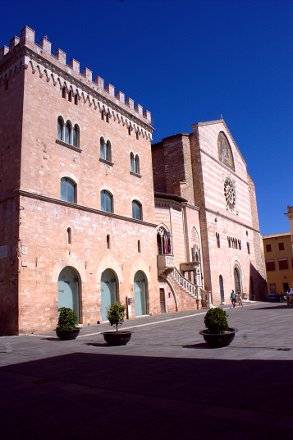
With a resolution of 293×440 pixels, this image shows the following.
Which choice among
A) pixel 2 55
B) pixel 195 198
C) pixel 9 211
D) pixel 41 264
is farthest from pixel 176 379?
pixel 195 198

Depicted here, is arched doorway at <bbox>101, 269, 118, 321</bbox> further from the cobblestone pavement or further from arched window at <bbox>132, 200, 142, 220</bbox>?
the cobblestone pavement

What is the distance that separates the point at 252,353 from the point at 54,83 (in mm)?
17832

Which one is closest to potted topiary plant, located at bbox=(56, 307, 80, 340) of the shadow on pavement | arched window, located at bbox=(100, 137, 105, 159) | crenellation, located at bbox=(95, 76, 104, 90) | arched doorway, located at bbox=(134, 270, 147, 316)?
the shadow on pavement

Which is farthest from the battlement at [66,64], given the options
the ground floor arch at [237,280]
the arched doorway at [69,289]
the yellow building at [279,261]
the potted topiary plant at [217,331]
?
the yellow building at [279,261]

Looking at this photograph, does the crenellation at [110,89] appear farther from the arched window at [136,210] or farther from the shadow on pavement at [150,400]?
the shadow on pavement at [150,400]

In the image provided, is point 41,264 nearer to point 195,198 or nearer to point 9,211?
point 9,211

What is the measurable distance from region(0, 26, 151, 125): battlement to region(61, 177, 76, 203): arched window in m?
6.45

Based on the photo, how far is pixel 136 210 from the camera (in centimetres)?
2586

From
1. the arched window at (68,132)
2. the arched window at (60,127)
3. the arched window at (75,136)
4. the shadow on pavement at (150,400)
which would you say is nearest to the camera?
the shadow on pavement at (150,400)

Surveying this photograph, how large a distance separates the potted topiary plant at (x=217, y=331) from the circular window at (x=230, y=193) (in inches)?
1179

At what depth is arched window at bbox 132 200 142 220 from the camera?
2557 cm

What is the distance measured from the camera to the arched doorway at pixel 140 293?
24403 mm

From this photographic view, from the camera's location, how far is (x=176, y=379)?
22.5 ft

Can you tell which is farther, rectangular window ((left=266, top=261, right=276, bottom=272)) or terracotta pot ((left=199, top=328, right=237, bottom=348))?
rectangular window ((left=266, top=261, right=276, bottom=272))
